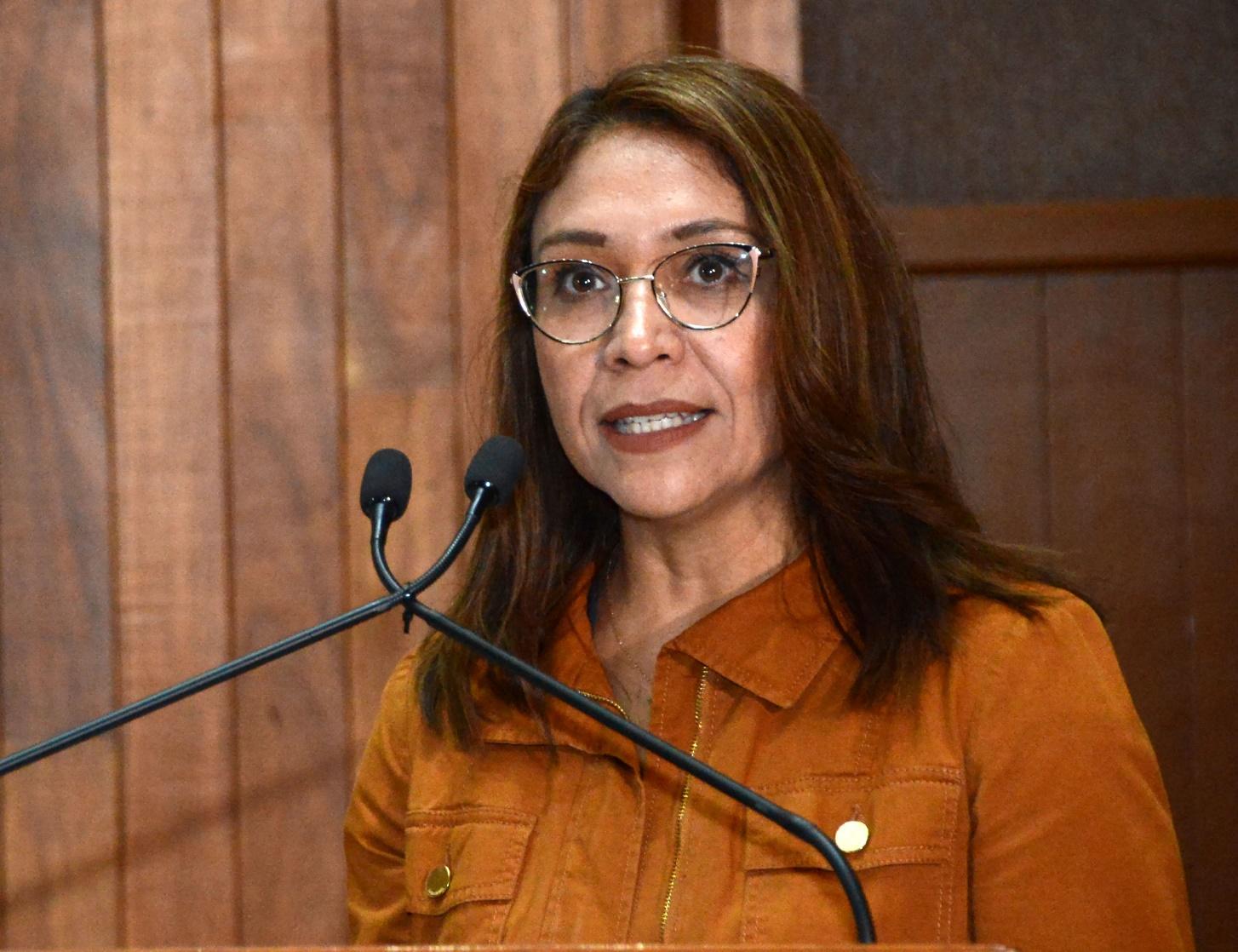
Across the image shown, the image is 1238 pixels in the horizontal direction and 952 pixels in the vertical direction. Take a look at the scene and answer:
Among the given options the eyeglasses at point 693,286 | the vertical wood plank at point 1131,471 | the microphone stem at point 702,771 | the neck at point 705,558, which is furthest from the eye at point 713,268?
the vertical wood plank at point 1131,471

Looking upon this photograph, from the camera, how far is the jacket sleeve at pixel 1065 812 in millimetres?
1235

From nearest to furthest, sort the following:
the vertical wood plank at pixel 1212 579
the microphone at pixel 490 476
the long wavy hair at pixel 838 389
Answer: the microphone at pixel 490 476
the long wavy hair at pixel 838 389
the vertical wood plank at pixel 1212 579

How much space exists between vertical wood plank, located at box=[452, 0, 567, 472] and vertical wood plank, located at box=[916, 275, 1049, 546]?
0.61 m

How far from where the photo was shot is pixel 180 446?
211 cm

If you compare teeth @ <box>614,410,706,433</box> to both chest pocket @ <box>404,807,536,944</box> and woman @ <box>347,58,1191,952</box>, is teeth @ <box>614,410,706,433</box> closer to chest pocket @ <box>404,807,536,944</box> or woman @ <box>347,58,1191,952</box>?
woman @ <box>347,58,1191,952</box>

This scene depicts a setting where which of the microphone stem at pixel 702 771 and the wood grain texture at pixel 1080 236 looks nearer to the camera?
the microphone stem at pixel 702 771

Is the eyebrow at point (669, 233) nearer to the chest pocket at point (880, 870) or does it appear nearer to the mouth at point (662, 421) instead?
the mouth at point (662, 421)

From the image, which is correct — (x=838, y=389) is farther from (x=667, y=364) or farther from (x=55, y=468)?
(x=55, y=468)

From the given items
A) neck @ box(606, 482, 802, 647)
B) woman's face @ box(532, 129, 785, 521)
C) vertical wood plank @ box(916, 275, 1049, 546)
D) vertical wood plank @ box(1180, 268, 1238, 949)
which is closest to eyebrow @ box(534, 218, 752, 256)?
woman's face @ box(532, 129, 785, 521)

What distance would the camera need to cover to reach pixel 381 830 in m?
1.66

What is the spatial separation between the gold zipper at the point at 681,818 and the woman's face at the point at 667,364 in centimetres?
17

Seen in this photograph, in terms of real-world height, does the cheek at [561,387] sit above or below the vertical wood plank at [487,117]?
below

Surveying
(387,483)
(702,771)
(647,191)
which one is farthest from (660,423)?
(702,771)

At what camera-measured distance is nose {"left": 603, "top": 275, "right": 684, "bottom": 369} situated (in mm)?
1442
